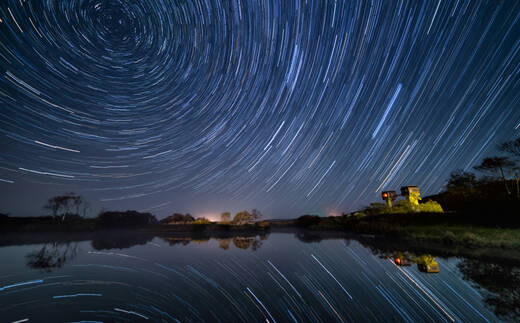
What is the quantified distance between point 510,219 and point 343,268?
15.1m

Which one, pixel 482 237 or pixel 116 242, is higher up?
pixel 482 237

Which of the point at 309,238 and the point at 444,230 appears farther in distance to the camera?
the point at 309,238

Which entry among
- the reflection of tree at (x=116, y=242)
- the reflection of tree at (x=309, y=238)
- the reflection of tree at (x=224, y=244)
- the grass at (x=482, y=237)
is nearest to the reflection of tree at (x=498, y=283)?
the grass at (x=482, y=237)

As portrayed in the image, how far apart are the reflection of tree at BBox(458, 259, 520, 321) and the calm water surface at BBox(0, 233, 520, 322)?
0.06 feet

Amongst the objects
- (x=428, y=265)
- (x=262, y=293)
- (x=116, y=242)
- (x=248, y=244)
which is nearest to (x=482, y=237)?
(x=428, y=265)

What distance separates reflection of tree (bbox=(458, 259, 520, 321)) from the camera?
13.1 ft

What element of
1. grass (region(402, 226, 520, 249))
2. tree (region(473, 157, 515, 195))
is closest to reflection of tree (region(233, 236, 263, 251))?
grass (region(402, 226, 520, 249))

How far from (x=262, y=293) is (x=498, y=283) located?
6.69 metres

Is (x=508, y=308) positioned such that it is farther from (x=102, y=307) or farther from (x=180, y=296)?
(x=102, y=307)

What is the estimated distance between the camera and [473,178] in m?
25.1

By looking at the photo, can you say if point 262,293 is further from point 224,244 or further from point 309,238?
point 309,238

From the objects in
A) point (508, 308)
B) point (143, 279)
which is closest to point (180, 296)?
point (143, 279)

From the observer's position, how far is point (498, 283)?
5.47 meters

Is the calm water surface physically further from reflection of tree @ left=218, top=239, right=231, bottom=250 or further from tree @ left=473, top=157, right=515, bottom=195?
tree @ left=473, top=157, right=515, bottom=195
